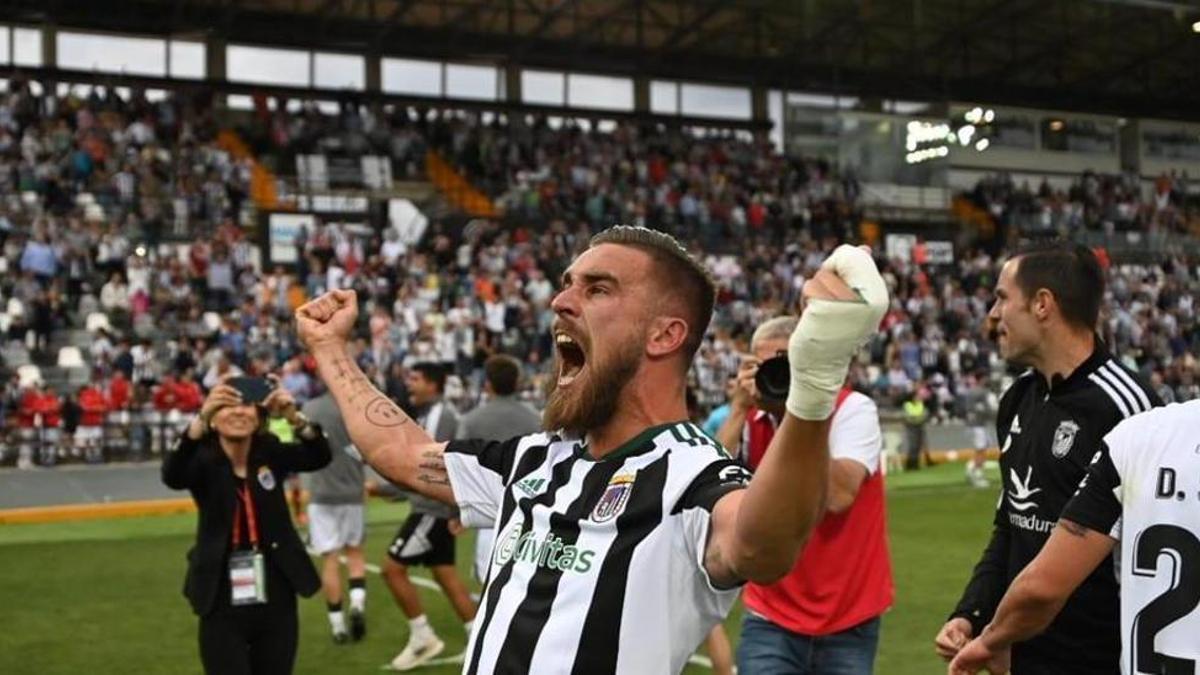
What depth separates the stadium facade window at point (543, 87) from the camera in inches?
1561

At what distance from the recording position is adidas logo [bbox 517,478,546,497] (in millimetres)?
3088

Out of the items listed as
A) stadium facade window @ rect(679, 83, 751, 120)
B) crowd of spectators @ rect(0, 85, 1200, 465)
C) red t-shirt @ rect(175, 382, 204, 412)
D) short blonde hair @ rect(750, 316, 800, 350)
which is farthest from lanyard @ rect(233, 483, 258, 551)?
stadium facade window @ rect(679, 83, 751, 120)

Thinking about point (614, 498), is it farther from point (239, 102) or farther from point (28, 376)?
point (239, 102)

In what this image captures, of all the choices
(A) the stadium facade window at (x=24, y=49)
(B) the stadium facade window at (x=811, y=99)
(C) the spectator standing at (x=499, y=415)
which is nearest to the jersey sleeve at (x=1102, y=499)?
(C) the spectator standing at (x=499, y=415)

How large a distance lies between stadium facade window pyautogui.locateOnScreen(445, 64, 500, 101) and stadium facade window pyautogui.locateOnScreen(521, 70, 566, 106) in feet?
3.16

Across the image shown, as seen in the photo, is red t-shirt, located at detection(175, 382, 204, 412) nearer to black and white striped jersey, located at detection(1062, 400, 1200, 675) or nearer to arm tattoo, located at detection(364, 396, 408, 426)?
arm tattoo, located at detection(364, 396, 408, 426)

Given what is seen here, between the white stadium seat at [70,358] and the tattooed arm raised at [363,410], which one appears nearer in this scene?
the tattooed arm raised at [363,410]

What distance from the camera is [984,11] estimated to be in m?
35.5

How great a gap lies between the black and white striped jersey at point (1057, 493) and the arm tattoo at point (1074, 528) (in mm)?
601

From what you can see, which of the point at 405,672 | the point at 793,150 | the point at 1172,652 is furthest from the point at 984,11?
the point at 1172,652

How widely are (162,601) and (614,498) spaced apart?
9.54 m

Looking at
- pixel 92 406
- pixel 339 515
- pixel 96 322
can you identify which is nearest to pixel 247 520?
pixel 339 515

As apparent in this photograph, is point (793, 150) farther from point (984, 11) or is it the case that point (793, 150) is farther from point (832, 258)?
point (832, 258)

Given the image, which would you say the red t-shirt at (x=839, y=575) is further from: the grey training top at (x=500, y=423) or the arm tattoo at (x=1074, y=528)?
the grey training top at (x=500, y=423)
